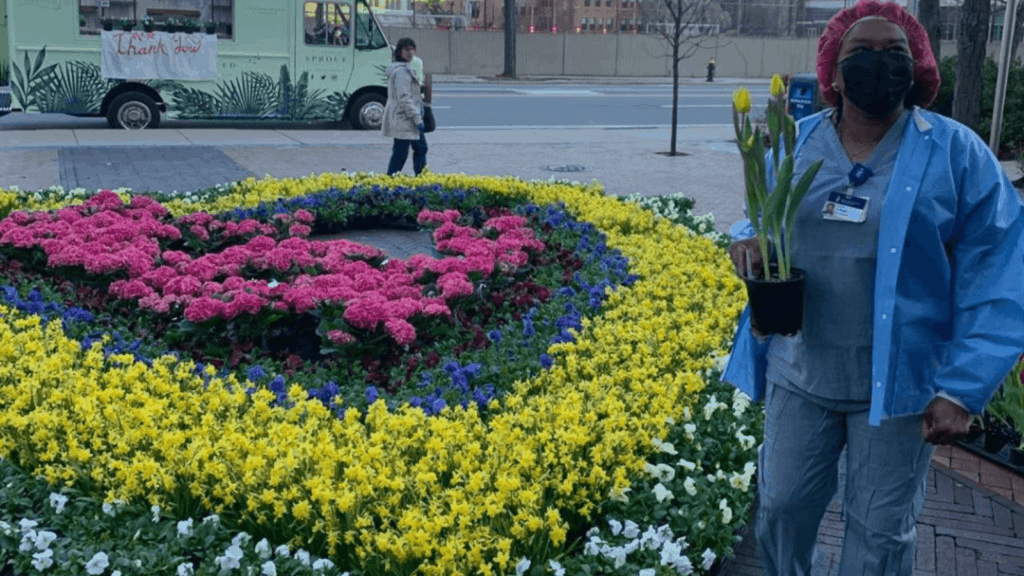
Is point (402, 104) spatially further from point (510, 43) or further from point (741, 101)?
point (510, 43)

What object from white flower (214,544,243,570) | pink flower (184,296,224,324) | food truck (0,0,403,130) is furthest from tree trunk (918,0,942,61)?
white flower (214,544,243,570)

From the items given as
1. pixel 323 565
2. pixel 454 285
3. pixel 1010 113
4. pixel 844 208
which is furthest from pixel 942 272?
pixel 1010 113

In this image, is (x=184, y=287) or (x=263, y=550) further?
(x=184, y=287)

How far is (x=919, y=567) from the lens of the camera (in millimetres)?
3855

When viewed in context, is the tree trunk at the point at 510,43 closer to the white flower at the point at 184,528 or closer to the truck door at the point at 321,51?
the truck door at the point at 321,51

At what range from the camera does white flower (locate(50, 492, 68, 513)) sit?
11.2 feet

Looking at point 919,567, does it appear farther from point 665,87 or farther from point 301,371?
point 665,87

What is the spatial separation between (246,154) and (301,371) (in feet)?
34.5

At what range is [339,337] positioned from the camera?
5.13 meters

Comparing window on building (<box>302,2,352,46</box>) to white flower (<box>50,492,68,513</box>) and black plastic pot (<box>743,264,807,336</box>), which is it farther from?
black plastic pot (<box>743,264,807,336</box>)

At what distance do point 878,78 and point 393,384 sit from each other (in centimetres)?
290

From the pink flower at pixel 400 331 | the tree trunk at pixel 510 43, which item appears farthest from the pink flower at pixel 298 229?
the tree trunk at pixel 510 43

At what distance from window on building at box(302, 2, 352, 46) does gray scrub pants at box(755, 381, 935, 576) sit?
16.5 m

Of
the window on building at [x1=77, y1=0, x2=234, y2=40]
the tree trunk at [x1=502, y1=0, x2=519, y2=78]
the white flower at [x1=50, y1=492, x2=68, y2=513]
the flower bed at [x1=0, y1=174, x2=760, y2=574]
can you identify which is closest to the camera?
the flower bed at [x1=0, y1=174, x2=760, y2=574]
